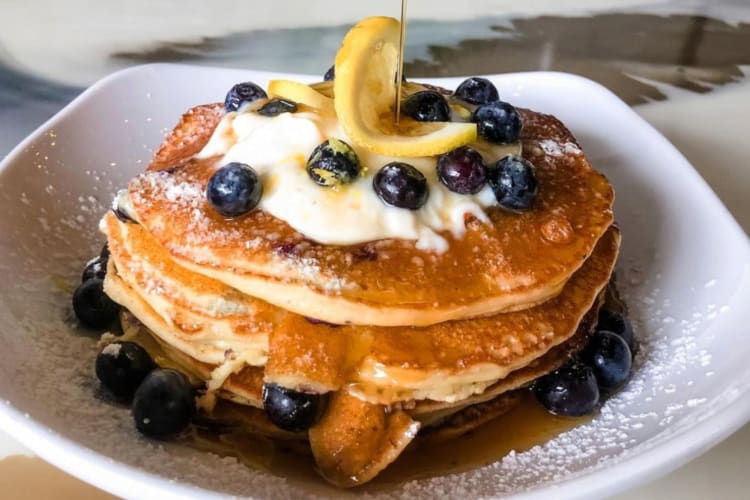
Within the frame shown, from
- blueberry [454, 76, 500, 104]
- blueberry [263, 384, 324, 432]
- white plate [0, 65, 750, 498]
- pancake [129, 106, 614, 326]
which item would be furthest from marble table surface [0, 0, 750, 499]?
blueberry [263, 384, 324, 432]

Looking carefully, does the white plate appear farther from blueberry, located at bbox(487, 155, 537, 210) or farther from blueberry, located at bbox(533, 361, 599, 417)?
blueberry, located at bbox(487, 155, 537, 210)

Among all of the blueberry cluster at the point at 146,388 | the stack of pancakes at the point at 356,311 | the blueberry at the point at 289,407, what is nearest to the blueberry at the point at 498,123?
the stack of pancakes at the point at 356,311

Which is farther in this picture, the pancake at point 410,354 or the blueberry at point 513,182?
the blueberry at point 513,182

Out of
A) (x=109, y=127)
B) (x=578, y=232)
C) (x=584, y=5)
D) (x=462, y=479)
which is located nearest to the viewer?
(x=462, y=479)

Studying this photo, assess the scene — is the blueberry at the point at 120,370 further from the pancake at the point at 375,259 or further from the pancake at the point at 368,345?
the pancake at the point at 375,259

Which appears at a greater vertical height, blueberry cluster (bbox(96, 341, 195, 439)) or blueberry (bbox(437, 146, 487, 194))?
blueberry (bbox(437, 146, 487, 194))

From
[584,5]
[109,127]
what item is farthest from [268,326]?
[584,5]

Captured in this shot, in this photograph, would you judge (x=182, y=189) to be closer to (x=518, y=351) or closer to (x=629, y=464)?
(x=518, y=351)
